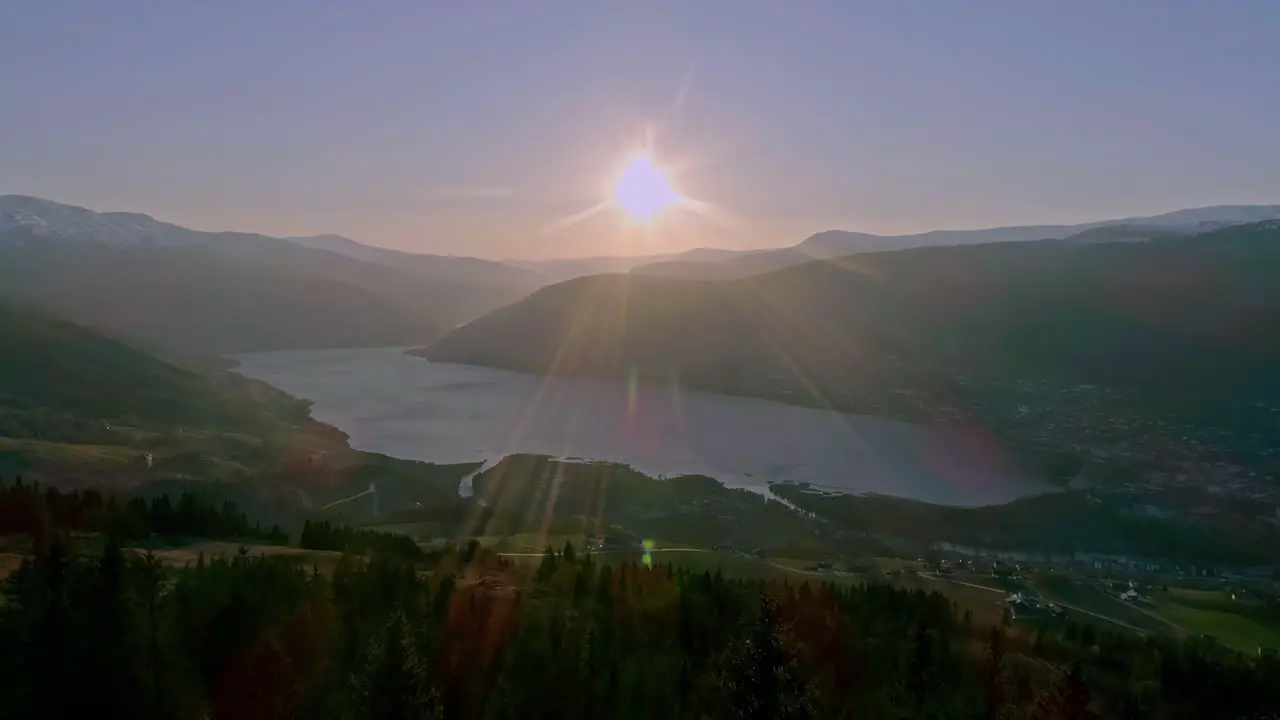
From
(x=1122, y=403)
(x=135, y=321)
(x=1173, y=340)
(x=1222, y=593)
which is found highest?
(x=135, y=321)

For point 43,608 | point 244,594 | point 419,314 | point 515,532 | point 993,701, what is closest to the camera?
point 43,608

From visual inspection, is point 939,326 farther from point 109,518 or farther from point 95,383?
point 109,518

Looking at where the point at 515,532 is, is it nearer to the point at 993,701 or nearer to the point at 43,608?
the point at 993,701

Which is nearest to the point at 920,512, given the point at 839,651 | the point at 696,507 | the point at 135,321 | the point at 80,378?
the point at 696,507

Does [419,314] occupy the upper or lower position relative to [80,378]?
upper

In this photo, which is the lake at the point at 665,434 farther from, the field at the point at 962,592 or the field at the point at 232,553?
the field at the point at 232,553

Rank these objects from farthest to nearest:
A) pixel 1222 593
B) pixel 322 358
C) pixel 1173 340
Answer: pixel 322 358
pixel 1173 340
pixel 1222 593
